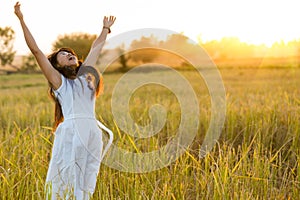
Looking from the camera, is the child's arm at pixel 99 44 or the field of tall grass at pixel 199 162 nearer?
the field of tall grass at pixel 199 162

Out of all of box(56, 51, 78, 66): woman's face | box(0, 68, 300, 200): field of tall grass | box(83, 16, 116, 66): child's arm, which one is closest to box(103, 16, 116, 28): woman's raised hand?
box(83, 16, 116, 66): child's arm

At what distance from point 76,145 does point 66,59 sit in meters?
0.38

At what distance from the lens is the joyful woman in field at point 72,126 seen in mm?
1879

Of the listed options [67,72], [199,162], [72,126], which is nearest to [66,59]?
[67,72]

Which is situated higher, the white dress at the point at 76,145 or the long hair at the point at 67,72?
the long hair at the point at 67,72

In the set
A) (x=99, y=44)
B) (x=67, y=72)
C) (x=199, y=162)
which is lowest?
(x=199, y=162)

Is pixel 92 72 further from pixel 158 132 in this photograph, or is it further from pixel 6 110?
pixel 6 110

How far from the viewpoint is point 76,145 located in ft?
6.20

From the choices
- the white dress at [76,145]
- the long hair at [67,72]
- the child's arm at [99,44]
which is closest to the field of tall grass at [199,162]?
the white dress at [76,145]

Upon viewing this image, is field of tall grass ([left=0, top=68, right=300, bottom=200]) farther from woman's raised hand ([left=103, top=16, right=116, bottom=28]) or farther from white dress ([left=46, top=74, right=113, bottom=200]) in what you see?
woman's raised hand ([left=103, top=16, right=116, bottom=28])

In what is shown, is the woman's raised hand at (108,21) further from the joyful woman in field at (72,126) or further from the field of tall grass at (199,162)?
the field of tall grass at (199,162)

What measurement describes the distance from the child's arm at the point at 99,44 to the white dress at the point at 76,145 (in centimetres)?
10

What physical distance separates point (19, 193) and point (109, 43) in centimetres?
77

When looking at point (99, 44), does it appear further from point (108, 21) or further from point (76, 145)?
point (76, 145)
